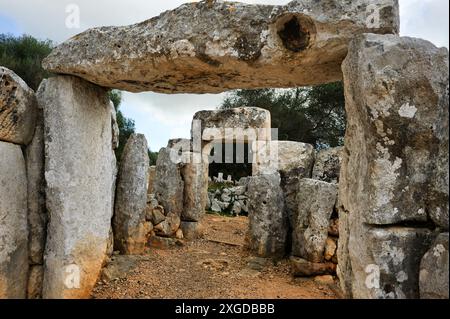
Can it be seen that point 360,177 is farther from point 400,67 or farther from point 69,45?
point 69,45

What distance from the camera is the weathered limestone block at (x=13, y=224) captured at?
13.5ft

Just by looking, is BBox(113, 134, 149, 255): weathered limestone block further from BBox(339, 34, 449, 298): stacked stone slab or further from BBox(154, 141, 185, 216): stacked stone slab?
BBox(339, 34, 449, 298): stacked stone slab

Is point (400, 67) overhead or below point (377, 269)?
overhead

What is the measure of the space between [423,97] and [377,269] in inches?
46.4

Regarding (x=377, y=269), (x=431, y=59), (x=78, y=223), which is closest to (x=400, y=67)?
(x=431, y=59)

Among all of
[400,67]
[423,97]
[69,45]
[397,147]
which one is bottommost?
[397,147]

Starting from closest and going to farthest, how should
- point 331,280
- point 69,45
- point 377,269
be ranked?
point 377,269
point 69,45
point 331,280

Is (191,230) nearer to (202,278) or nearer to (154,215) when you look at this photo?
(154,215)

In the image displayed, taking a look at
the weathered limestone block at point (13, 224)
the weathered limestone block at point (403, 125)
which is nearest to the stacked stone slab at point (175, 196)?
the weathered limestone block at point (13, 224)

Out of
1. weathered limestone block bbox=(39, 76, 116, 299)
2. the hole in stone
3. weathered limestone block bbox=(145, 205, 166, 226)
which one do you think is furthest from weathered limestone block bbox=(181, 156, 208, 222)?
the hole in stone

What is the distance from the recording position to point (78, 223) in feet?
14.6

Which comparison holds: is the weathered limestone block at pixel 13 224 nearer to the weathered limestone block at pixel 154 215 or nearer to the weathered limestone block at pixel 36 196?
the weathered limestone block at pixel 36 196

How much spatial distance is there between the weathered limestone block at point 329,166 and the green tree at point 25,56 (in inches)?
413

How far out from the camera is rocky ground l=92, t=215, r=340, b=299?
4.77 m
